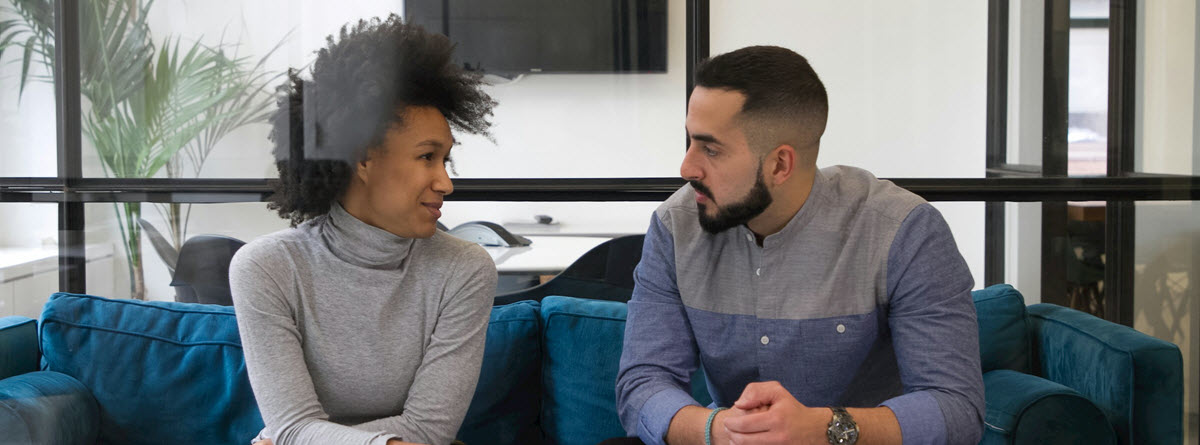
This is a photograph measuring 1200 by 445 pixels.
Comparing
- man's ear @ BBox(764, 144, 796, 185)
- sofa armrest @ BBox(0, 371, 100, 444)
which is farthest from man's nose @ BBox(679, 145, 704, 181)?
sofa armrest @ BBox(0, 371, 100, 444)

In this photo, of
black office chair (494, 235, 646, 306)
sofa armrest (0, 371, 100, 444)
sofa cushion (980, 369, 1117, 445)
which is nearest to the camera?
sofa cushion (980, 369, 1117, 445)

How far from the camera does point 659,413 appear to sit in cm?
149

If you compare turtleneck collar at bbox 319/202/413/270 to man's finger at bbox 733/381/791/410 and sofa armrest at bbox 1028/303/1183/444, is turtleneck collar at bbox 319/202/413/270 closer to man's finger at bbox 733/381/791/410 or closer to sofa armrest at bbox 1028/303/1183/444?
man's finger at bbox 733/381/791/410

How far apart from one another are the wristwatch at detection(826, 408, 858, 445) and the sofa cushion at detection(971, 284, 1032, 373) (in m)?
0.73

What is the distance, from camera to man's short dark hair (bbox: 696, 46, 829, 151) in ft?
5.05

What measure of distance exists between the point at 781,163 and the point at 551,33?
3.72ft

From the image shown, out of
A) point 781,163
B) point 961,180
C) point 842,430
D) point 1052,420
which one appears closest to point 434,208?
point 781,163

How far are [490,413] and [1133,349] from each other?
126 centimetres

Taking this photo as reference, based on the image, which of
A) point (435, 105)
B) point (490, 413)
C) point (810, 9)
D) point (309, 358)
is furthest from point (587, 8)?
point (309, 358)

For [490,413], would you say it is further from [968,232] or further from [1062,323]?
[968,232]

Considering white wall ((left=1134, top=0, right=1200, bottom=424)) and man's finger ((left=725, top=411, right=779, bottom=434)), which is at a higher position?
white wall ((left=1134, top=0, right=1200, bottom=424))

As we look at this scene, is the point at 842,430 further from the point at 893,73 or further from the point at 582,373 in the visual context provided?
the point at 893,73

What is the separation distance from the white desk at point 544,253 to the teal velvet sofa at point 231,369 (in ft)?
1.54

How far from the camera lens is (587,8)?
2.53m
